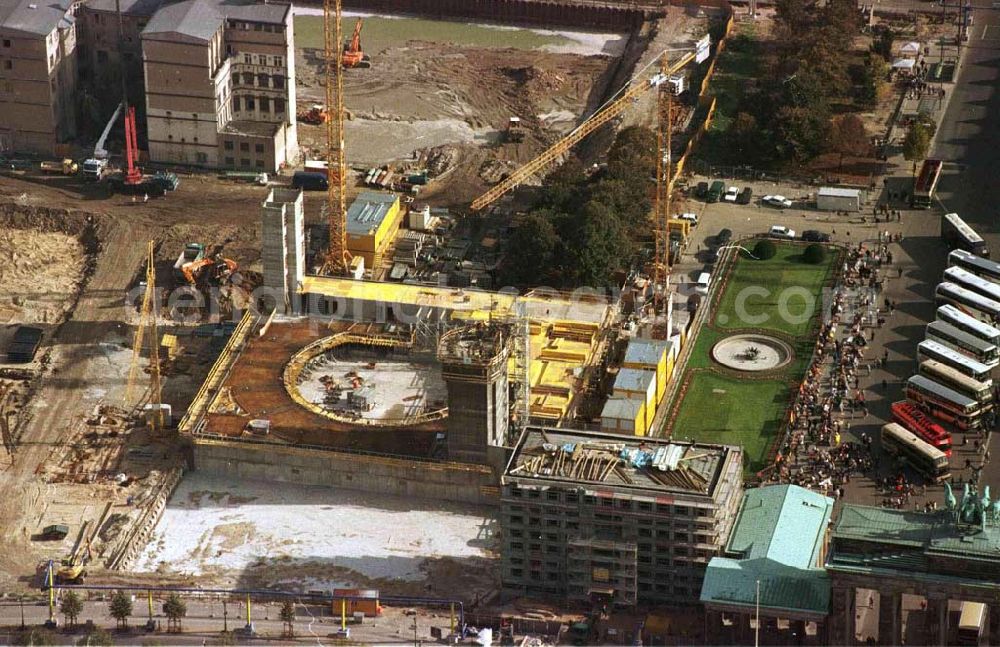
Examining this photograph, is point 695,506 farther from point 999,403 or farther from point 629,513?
point 999,403

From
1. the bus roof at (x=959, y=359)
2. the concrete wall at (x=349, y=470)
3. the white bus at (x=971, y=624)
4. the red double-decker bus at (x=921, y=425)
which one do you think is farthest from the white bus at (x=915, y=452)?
the concrete wall at (x=349, y=470)

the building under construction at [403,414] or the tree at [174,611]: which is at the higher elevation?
the building under construction at [403,414]

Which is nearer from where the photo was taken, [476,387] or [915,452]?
[476,387]

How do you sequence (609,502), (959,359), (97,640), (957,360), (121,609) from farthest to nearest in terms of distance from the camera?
(959,359)
(957,360)
(609,502)
(121,609)
(97,640)

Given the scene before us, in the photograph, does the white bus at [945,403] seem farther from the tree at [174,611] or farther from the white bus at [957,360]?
the tree at [174,611]

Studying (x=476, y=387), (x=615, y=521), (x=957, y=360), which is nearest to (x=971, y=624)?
(x=615, y=521)

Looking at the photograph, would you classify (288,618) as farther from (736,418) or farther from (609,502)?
(736,418)
